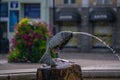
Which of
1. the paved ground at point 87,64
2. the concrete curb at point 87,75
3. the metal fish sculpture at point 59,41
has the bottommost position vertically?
the paved ground at point 87,64

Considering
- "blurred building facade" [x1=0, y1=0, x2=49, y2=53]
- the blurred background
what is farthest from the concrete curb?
"blurred building facade" [x1=0, y1=0, x2=49, y2=53]

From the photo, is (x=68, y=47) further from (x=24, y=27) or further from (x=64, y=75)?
(x=64, y=75)

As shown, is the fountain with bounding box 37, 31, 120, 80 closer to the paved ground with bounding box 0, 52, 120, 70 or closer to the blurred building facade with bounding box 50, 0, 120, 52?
the paved ground with bounding box 0, 52, 120, 70

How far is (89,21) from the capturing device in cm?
3219

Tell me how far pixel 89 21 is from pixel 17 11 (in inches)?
206

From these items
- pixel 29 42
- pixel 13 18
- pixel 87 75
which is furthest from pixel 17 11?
pixel 87 75

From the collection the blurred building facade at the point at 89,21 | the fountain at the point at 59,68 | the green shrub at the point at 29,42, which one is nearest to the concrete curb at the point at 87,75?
the fountain at the point at 59,68

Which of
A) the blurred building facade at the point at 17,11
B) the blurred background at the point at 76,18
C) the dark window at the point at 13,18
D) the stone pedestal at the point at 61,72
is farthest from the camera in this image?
the dark window at the point at 13,18

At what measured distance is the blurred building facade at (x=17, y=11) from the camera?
3328 centimetres

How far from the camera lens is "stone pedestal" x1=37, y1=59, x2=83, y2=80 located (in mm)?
7262

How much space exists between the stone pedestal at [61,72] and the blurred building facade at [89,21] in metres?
24.4

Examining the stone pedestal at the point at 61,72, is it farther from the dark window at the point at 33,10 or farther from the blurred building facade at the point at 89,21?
the dark window at the point at 33,10

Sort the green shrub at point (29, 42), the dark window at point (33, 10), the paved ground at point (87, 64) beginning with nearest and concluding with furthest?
the paved ground at point (87, 64) < the green shrub at point (29, 42) < the dark window at point (33, 10)

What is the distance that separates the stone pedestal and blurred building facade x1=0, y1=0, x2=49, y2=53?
25.7m
